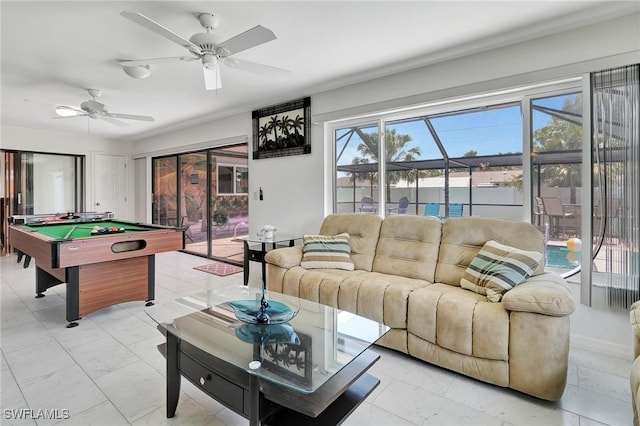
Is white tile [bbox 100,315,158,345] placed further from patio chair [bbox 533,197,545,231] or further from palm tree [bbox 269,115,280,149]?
patio chair [bbox 533,197,545,231]

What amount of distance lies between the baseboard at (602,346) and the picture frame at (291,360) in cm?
227

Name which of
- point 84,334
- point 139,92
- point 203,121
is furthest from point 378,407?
point 203,121

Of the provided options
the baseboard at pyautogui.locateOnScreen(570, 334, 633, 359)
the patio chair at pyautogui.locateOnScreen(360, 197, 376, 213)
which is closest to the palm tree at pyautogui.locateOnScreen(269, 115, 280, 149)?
the patio chair at pyautogui.locateOnScreen(360, 197, 376, 213)

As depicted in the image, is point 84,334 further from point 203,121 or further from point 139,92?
point 203,121

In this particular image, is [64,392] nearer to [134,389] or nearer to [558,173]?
[134,389]

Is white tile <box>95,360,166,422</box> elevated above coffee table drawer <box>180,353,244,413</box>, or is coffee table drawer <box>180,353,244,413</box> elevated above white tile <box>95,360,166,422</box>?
coffee table drawer <box>180,353,244,413</box>

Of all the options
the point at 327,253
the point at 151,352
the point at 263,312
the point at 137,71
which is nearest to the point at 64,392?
the point at 151,352

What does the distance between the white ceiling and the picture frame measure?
84.4 inches

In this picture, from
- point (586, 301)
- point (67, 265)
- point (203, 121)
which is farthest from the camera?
point (203, 121)

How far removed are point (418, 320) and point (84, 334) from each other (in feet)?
8.91

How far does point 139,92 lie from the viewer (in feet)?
13.4

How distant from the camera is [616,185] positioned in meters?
2.30

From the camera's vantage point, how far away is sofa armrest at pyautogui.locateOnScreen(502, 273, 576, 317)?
179 cm

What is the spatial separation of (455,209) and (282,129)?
8.04ft
